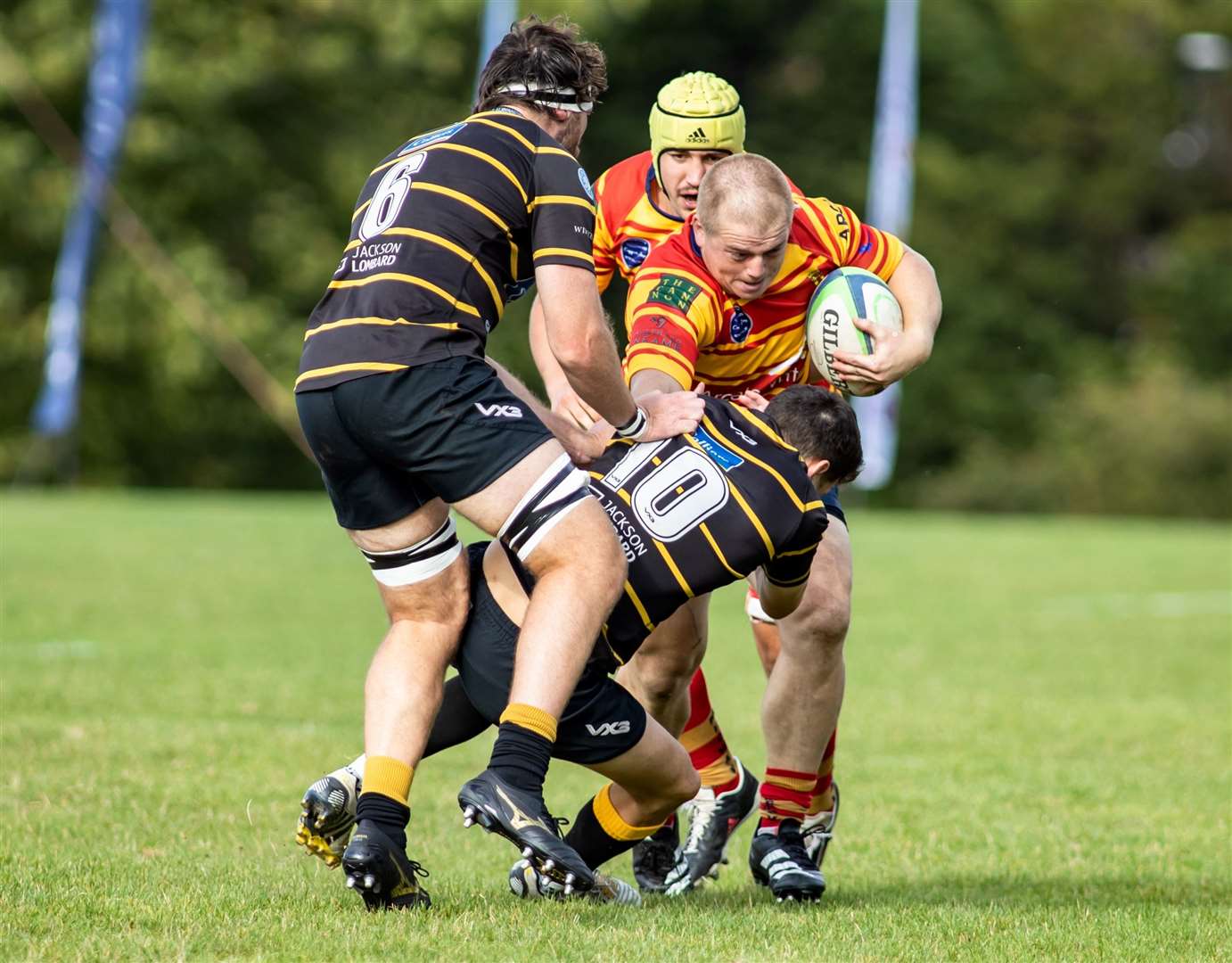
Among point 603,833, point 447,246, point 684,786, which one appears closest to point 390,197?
point 447,246

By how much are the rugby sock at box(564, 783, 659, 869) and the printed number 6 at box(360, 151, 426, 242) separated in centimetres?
170

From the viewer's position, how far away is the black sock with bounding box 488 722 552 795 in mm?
4332

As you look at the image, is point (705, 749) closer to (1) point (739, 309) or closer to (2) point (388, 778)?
(1) point (739, 309)

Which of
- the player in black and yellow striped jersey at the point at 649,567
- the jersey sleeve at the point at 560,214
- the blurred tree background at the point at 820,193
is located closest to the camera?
the jersey sleeve at the point at 560,214

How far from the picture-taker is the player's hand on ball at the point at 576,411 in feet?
16.6

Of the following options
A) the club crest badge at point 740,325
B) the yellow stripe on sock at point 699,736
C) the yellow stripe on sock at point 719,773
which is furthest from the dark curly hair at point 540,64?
the yellow stripe on sock at point 719,773

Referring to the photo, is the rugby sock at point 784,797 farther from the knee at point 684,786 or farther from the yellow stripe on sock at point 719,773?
the knee at point 684,786

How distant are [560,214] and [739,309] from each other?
3.94 feet

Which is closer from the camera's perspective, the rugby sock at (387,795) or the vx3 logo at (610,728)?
the rugby sock at (387,795)

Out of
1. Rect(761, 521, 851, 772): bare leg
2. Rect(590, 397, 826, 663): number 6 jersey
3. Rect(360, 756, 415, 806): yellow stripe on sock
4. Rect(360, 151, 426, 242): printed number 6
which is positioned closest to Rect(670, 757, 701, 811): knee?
Rect(590, 397, 826, 663): number 6 jersey

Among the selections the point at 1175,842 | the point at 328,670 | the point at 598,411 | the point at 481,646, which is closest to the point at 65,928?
the point at 481,646

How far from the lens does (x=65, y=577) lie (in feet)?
49.6

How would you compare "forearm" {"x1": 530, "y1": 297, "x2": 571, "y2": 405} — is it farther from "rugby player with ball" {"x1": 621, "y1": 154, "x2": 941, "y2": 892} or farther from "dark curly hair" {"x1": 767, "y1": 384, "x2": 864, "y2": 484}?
"dark curly hair" {"x1": 767, "y1": 384, "x2": 864, "y2": 484}

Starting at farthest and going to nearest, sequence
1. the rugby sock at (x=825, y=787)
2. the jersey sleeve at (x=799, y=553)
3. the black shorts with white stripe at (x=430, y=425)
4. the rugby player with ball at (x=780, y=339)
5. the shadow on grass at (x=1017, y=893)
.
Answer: the rugby sock at (x=825, y=787) < the rugby player with ball at (x=780, y=339) < the shadow on grass at (x=1017, y=893) < the jersey sleeve at (x=799, y=553) < the black shorts with white stripe at (x=430, y=425)
